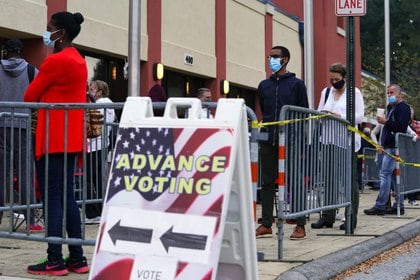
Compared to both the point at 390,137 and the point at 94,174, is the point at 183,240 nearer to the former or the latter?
the point at 94,174

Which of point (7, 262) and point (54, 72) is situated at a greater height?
point (54, 72)

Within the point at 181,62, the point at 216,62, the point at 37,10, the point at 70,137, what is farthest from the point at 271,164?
the point at 216,62

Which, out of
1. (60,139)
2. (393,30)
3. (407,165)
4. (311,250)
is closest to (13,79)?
(60,139)

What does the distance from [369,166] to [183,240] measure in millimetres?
15670

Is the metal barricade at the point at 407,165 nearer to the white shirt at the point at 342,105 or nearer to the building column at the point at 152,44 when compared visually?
the white shirt at the point at 342,105

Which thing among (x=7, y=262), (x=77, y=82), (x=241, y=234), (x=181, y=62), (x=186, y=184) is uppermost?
(x=181, y=62)

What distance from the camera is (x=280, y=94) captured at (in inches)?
314

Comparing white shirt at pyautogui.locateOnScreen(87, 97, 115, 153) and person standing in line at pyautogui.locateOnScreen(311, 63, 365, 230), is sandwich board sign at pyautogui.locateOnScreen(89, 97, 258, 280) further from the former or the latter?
person standing in line at pyautogui.locateOnScreen(311, 63, 365, 230)

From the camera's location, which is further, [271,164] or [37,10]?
[37,10]

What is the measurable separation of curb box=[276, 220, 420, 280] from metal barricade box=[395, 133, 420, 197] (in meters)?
1.99

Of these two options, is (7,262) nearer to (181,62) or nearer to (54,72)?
(54,72)

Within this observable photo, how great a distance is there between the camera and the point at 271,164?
25.8ft

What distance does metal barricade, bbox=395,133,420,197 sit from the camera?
11094mm

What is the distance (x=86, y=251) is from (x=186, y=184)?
10.2 feet
